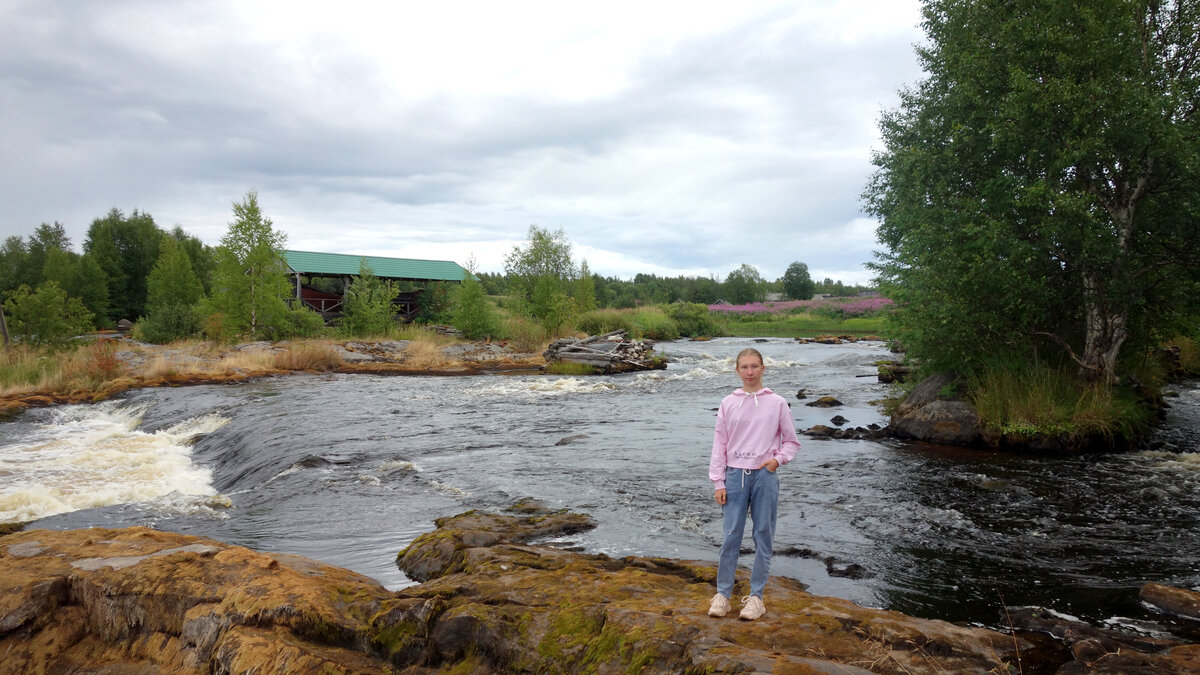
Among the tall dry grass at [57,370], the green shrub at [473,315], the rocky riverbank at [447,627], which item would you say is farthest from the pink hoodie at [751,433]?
the green shrub at [473,315]

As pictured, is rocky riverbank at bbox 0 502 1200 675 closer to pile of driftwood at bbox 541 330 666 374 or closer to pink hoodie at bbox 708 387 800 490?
pink hoodie at bbox 708 387 800 490

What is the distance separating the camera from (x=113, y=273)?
5703 cm

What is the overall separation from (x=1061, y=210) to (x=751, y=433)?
9.96 m

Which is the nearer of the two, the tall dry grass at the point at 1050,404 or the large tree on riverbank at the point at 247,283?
the tall dry grass at the point at 1050,404

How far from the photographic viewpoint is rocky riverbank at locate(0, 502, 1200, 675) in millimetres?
3666

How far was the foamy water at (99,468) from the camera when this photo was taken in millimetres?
9227

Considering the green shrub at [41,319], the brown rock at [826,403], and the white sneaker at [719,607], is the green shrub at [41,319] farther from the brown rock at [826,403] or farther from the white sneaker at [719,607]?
the white sneaker at [719,607]

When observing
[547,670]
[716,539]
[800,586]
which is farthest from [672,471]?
[547,670]

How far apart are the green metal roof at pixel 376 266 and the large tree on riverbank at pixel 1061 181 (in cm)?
3963

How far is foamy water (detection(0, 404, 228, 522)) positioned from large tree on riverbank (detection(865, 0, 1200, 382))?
13.3m

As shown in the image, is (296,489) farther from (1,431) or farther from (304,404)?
(1,431)

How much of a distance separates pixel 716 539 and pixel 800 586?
1595 mm

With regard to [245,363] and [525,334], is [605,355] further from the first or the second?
[245,363]

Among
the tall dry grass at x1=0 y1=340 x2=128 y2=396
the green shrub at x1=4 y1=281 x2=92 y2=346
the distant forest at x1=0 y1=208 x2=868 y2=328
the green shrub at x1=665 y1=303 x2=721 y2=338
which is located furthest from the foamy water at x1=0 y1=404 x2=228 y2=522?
the green shrub at x1=665 y1=303 x2=721 y2=338
